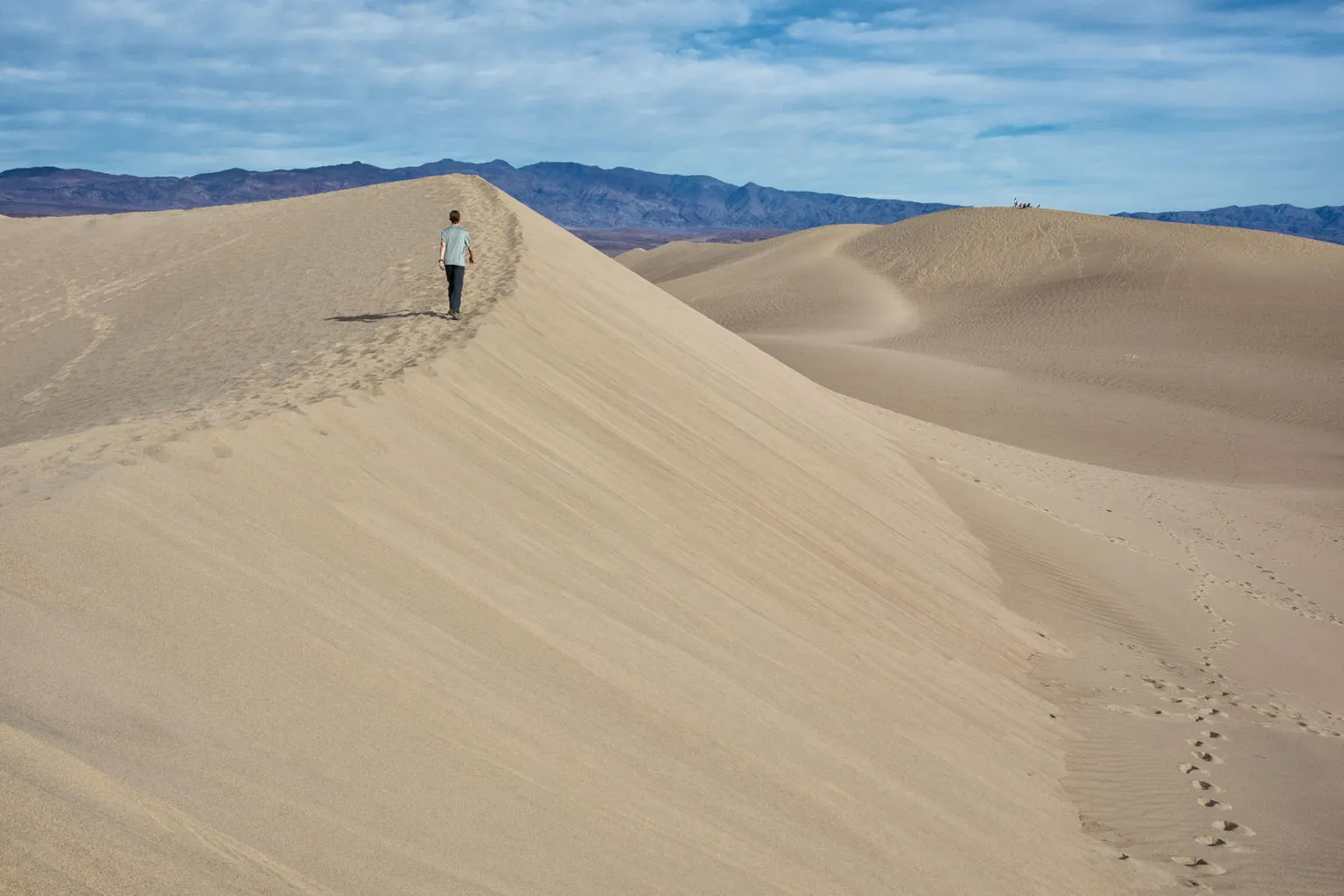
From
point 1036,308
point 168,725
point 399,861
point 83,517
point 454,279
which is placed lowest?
point 399,861

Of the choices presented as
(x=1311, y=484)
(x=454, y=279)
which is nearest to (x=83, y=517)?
(x=454, y=279)

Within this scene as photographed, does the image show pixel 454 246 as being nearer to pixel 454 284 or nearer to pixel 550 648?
pixel 454 284

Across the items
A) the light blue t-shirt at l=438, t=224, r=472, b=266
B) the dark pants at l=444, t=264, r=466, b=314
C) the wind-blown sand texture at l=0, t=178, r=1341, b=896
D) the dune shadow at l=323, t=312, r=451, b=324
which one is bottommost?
the wind-blown sand texture at l=0, t=178, r=1341, b=896

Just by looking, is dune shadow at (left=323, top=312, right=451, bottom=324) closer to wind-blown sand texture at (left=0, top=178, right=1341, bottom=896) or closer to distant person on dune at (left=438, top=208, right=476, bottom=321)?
wind-blown sand texture at (left=0, top=178, right=1341, bottom=896)

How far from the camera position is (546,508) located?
605cm

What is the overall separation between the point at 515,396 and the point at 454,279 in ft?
6.53

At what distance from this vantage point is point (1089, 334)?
35469 millimetres

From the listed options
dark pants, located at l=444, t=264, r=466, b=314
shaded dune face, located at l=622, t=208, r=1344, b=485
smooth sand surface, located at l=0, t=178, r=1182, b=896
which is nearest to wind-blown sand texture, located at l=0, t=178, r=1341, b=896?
smooth sand surface, located at l=0, t=178, r=1182, b=896

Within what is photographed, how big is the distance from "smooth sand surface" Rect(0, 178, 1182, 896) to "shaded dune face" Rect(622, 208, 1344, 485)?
13.3m

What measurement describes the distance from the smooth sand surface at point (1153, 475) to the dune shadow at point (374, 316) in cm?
559

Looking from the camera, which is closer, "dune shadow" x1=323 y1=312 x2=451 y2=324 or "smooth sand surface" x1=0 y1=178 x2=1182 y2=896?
"smooth sand surface" x1=0 y1=178 x2=1182 y2=896

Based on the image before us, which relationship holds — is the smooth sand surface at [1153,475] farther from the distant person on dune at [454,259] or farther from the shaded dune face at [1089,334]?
the distant person on dune at [454,259]

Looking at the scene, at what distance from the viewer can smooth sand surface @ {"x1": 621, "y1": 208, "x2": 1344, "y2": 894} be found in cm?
591

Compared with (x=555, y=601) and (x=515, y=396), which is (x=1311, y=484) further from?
(x=555, y=601)
